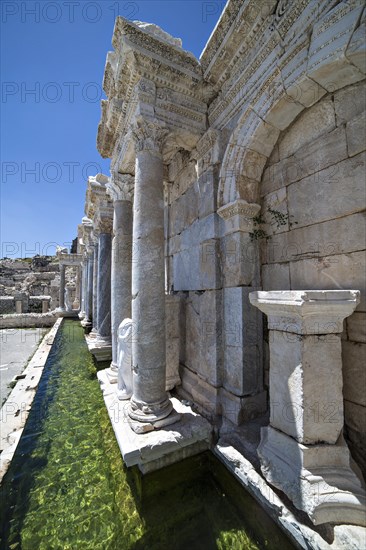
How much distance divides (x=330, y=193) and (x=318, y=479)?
2.62 meters

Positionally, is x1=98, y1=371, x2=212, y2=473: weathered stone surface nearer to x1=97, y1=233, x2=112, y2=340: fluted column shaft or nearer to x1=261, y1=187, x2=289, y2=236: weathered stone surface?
x1=261, y1=187, x2=289, y2=236: weathered stone surface

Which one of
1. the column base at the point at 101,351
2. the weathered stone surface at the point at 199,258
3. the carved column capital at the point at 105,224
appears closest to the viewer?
the weathered stone surface at the point at 199,258

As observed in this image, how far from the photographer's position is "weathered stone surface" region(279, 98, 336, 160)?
2561 mm

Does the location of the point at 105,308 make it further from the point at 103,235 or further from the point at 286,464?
the point at 286,464

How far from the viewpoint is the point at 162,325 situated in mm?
3256

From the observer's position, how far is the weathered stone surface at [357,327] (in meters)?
2.23

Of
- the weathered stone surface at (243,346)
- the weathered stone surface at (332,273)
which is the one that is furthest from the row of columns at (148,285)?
the weathered stone surface at (332,273)

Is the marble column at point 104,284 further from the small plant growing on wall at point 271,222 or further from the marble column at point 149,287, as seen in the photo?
the small plant growing on wall at point 271,222

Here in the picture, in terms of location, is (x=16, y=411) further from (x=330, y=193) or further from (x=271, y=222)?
(x=330, y=193)

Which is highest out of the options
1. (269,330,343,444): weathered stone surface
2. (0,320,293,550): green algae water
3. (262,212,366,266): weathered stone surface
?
(262,212,366,266): weathered stone surface

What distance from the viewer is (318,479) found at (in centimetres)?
183

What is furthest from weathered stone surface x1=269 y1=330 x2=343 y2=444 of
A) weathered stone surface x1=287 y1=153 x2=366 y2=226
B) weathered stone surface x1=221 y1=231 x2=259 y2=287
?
weathered stone surface x1=287 y1=153 x2=366 y2=226

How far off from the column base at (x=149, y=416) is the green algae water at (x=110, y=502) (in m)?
0.45

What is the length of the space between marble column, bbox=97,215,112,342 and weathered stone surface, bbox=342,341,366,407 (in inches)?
239
